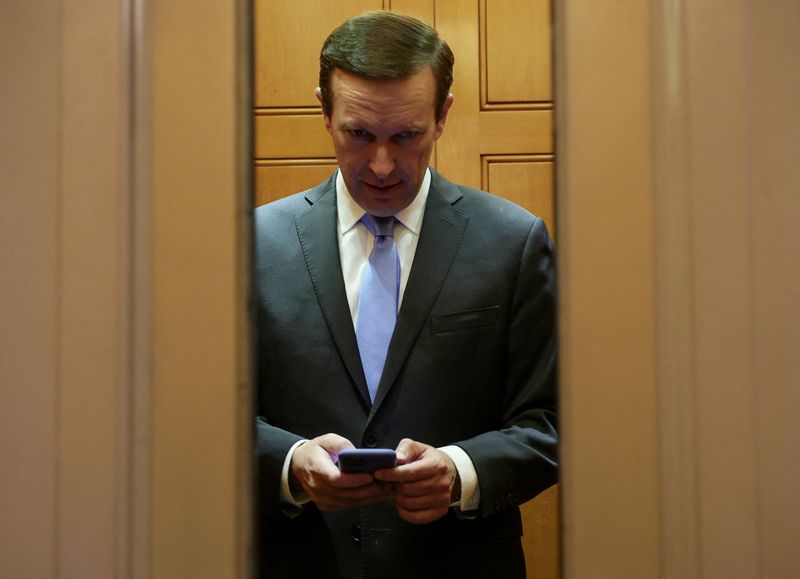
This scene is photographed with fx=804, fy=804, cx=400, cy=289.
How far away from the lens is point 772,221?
72 centimetres

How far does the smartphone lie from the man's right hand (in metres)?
0.02

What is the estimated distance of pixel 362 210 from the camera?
5.26ft

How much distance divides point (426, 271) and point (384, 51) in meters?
0.41

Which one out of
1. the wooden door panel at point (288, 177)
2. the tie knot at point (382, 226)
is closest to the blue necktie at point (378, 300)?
the tie knot at point (382, 226)

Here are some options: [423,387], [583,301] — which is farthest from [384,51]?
[583,301]

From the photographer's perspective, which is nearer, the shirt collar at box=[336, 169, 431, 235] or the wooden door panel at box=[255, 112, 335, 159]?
the shirt collar at box=[336, 169, 431, 235]

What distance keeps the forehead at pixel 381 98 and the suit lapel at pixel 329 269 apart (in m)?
0.20

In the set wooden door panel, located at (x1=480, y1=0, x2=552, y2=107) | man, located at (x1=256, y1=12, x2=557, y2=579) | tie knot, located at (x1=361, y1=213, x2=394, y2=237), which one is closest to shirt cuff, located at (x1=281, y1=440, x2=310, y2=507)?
man, located at (x1=256, y1=12, x2=557, y2=579)

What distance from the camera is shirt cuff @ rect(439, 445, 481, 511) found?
1308 mm

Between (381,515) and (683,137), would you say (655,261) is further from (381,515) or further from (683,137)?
(381,515)

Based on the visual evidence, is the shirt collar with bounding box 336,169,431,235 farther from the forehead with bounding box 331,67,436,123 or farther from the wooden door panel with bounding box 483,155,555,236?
the wooden door panel with bounding box 483,155,555,236

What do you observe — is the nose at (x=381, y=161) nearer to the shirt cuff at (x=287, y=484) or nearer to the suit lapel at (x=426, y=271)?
the suit lapel at (x=426, y=271)

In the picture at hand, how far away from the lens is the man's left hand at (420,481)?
123cm

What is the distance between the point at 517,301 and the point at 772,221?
73 cm
